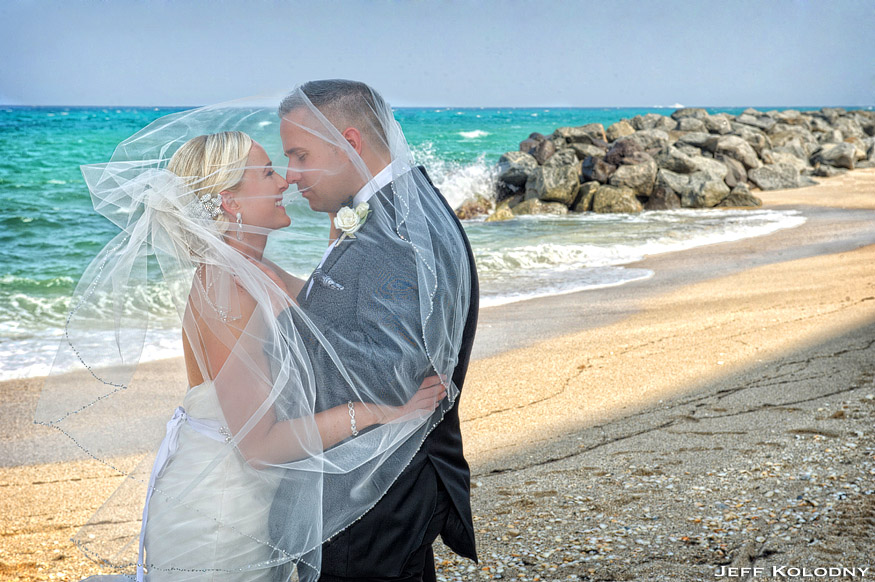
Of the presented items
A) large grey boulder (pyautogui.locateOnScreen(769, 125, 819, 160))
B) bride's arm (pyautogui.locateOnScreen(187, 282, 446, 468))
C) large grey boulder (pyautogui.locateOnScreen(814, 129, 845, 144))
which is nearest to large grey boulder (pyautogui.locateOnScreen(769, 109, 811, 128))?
large grey boulder (pyautogui.locateOnScreen(814, 129, 845, 144))

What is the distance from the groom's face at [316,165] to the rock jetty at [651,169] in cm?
1533

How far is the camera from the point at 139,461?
2191 mm

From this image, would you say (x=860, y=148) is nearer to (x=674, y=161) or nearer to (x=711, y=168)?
(x=711, y=168)

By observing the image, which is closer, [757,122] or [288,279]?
[288,279]

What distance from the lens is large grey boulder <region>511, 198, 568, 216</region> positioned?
1758cm

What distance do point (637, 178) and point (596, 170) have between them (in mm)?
1201

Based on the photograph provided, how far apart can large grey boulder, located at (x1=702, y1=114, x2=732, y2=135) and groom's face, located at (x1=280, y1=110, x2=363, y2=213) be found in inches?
1009

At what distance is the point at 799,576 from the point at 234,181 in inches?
104

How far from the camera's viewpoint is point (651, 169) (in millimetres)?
18031

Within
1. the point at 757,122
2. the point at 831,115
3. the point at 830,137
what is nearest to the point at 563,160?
the point at 757,122

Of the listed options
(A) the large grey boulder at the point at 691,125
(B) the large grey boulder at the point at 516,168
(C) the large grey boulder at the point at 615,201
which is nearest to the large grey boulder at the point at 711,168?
(C) the large grey boulder at the point at 615,201

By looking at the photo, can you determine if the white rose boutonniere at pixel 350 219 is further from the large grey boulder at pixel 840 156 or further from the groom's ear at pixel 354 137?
the large grey boulder at pixel 840 156

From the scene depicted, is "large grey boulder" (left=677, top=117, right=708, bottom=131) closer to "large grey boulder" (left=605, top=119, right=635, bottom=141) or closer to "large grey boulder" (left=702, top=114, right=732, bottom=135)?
"large grey boulder" (left=702, top=114, right=732, bottom=135)

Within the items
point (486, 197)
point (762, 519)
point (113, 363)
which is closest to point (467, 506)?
point (113, 363)
